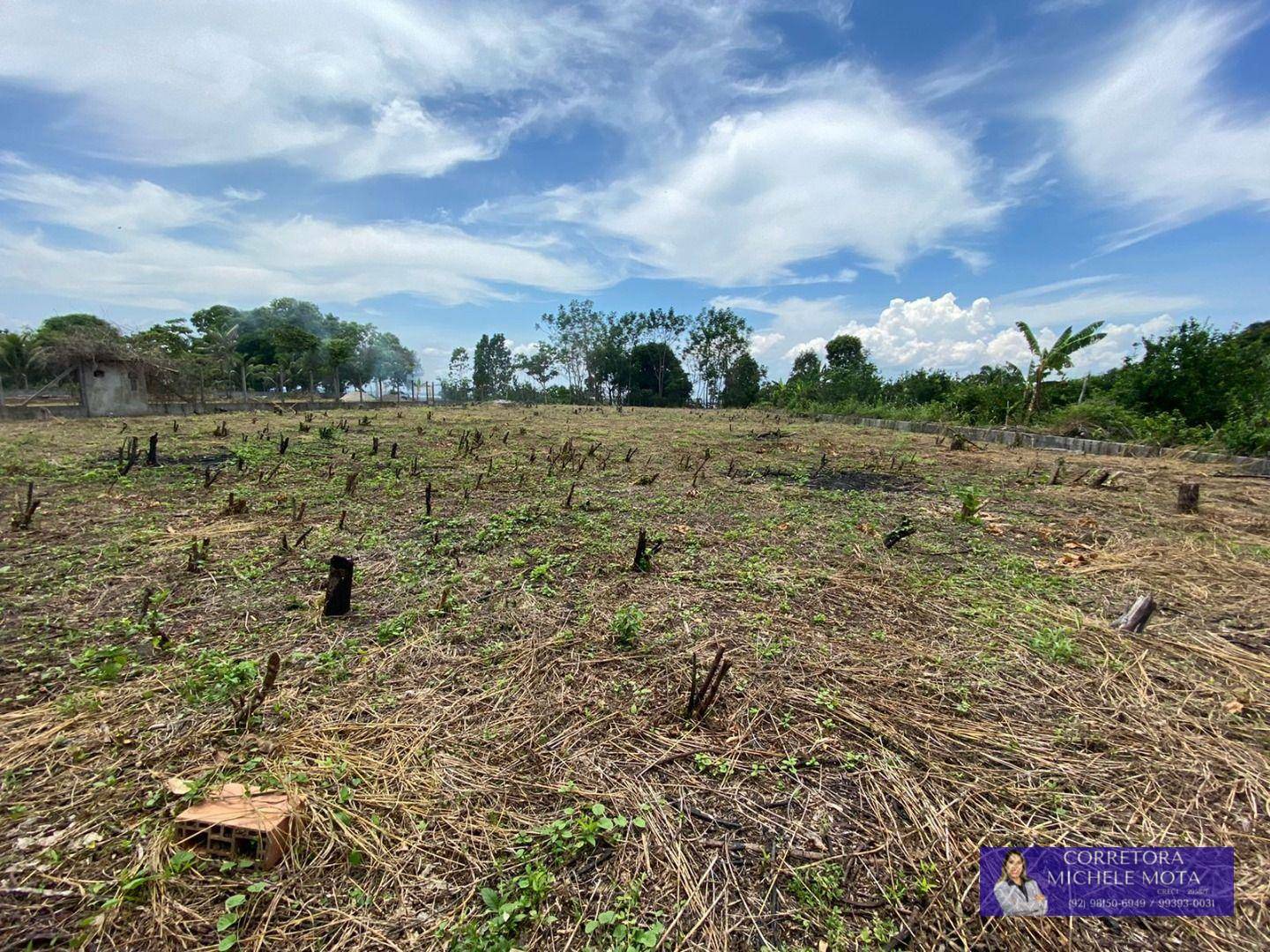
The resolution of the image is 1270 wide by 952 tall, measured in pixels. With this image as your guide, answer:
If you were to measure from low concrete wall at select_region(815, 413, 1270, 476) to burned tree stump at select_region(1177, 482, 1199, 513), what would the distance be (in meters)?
4.75

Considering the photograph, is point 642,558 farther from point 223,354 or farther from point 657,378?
point 657,378

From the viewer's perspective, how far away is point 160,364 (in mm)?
17156

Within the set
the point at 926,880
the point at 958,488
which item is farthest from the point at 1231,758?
the point at 958,488

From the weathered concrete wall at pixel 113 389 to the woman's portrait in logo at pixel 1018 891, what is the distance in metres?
22.2

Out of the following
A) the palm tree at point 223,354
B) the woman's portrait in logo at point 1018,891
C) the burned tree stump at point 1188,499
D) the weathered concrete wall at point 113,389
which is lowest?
the woman's portrait in logo at point 1018,891

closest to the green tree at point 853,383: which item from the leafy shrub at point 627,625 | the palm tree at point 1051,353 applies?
the palm tree at point 1051,353

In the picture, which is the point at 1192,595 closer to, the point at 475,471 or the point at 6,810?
the point at 6,810

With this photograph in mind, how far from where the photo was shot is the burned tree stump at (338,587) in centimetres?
287

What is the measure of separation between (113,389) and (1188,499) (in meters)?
24.6

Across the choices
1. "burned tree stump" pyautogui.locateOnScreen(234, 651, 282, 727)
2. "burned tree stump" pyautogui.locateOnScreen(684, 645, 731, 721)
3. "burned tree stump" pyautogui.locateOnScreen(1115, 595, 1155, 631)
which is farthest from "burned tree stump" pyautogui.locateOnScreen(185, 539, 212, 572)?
"burned tree stump" pyautogui.locateOnScreen(1115, 595, 1155, 631)

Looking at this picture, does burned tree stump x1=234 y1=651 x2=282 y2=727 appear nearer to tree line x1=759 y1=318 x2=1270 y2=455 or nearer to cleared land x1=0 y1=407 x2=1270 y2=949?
cleared land x1=0 y1=407 x2=1270 y2=949

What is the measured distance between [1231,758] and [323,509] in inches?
242

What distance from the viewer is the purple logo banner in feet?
4.70

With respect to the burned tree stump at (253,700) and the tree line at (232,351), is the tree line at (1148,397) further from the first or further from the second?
the tree line at (232,351)
